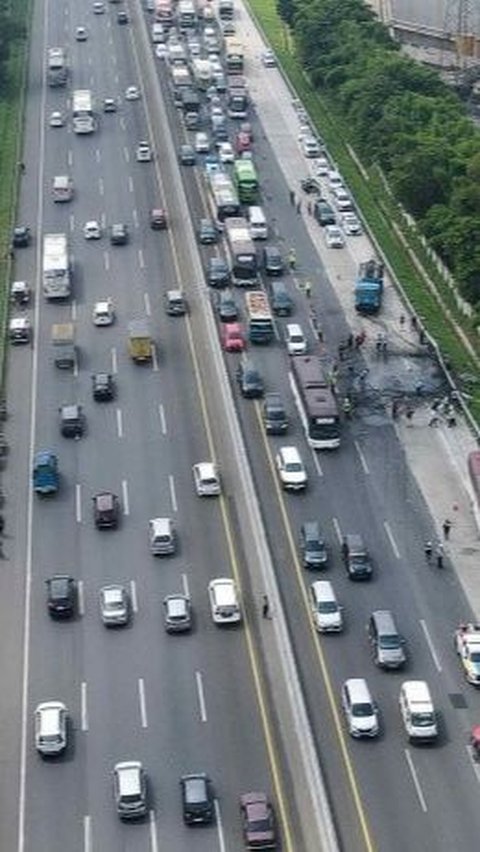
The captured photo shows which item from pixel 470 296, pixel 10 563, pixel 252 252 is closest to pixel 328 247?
pixel 252 252

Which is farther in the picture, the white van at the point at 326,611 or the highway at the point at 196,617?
the white van at the point at 326,611

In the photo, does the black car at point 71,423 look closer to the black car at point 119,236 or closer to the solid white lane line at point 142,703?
the solid white lane line at point 142,703

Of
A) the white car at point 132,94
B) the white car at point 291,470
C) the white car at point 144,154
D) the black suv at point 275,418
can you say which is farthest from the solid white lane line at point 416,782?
the white car at point 132,94

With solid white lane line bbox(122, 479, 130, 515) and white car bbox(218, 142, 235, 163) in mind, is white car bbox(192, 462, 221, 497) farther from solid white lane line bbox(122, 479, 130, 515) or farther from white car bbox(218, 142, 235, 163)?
white car bbox(218, 142, 235, 163)

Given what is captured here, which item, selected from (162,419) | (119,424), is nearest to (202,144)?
(162,419)

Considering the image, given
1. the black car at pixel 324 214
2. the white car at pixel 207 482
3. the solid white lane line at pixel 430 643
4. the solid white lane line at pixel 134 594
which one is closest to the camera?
the solid white lane line at pixel 430 643

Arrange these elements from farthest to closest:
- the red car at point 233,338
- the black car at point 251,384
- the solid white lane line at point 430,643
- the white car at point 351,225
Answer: the white car at point 351,225 < the red car at point 233,338 < the black car at point 251,384 < the solid white lane line at point 430,643

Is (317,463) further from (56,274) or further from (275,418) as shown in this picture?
(56,274)

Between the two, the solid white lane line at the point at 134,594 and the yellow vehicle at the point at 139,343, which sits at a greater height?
the yellow vehicle at the point at 139,343
